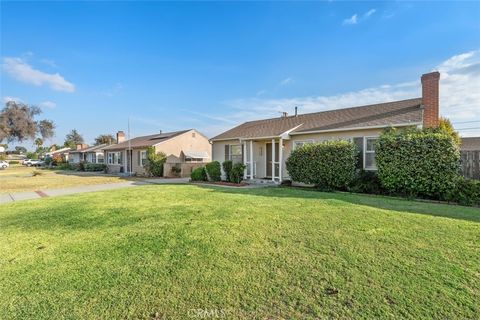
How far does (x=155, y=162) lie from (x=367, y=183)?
62.1 ft

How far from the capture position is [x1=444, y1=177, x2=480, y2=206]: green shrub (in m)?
8.07

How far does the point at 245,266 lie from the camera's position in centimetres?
353

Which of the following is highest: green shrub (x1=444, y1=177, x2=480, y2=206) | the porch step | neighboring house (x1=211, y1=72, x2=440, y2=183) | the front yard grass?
neighboring house (x1=211, y1=72, x2=440, y2=183)

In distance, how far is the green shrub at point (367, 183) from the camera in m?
10.5

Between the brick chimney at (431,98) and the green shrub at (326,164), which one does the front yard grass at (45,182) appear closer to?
the green shrub at (326,164)

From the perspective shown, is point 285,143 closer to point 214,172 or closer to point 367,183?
point 214,172

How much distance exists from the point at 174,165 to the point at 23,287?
836 inches

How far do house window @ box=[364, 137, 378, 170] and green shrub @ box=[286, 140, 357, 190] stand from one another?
1025 millimetres

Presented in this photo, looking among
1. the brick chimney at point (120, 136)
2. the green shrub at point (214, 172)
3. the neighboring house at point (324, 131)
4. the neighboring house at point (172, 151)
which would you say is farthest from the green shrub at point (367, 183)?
the brick chimney at point (120, 136)

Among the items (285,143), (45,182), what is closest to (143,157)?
(45,182)

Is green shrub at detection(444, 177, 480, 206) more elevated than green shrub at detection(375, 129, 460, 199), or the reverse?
green shrub at detection(375, 129, 460, 199)

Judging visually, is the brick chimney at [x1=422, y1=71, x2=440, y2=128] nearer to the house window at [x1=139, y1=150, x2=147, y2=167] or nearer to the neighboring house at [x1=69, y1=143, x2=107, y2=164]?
the house window at [x1=139, y1=150, x2=147, y2=167]

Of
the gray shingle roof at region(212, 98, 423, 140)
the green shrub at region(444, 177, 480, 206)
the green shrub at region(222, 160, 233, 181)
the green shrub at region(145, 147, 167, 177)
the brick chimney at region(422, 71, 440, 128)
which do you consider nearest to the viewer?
the green shrub at region(444, 177, 480, 206)

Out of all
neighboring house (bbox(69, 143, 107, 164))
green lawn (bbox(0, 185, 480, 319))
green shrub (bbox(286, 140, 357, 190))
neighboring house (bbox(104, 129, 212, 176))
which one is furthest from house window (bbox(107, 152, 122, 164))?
green lawn (bbox(0, 185, 480, 319))
